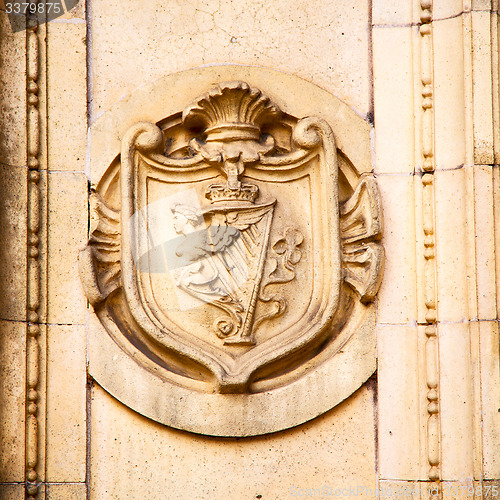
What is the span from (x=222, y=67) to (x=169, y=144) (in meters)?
0.49

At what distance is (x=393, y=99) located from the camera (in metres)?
4.79

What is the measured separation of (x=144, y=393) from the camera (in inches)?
175

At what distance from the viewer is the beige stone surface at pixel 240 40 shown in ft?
15.7

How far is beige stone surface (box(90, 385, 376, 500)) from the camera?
174 inches

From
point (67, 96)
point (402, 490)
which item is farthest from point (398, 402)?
point (67, 96)

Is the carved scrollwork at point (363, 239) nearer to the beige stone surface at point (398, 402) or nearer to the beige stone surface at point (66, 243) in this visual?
the beige stone surface at point (398, 402)

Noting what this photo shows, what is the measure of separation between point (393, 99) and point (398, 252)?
2.63 ft

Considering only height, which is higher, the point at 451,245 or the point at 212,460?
the point at 451,245

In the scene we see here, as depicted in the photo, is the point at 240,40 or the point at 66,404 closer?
the point at 66,404

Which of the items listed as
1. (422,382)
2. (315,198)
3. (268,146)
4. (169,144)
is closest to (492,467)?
(422,382)

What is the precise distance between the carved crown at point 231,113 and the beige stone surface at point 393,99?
55 centimetres

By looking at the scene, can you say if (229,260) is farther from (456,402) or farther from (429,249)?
(456,402)

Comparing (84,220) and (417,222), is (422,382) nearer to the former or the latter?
(417,222)

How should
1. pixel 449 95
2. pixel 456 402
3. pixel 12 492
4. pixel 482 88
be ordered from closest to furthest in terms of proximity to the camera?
pixel 12 492, pixel 456 402, pixel 482 88, pixel 449 95
